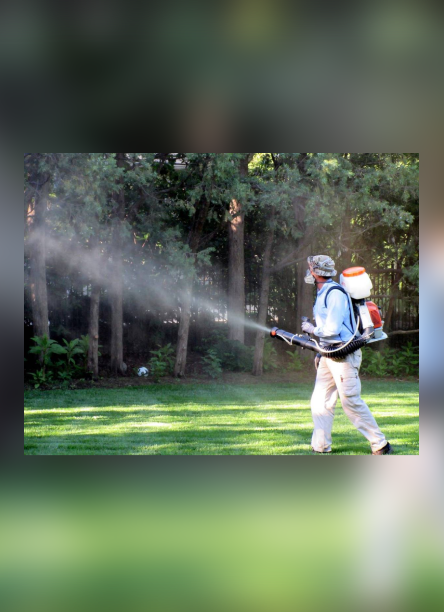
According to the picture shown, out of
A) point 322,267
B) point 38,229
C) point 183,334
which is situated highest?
point 38,229

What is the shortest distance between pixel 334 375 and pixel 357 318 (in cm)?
51

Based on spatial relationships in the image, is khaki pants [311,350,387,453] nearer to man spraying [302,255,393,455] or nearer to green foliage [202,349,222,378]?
man spraying [302,255,393,455]

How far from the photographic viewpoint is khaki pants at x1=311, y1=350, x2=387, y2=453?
5.46 m

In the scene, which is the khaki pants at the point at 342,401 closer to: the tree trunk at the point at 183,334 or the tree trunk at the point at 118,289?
the tree trunk at the point at 183,334

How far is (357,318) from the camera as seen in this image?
571 centimetres

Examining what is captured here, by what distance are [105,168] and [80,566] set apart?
5480mm

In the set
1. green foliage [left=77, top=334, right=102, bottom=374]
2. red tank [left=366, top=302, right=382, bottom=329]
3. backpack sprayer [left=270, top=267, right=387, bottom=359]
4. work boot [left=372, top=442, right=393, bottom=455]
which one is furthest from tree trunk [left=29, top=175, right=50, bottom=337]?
work boot [left=372, top=442, right=393, bottom=455]

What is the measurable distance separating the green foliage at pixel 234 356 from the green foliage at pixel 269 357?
194 mm

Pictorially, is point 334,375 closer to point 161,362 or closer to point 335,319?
point 335,319

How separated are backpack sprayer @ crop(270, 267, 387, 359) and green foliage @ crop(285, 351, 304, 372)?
3.26 meters

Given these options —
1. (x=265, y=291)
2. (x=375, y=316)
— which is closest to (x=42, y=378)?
(x=265, y=291)

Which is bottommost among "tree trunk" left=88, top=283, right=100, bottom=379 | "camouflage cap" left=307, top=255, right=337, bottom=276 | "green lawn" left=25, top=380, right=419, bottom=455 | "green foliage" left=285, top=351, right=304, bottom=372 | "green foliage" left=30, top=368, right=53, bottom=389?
"green lawn" left=25, top=380, right=419, bottom=455
